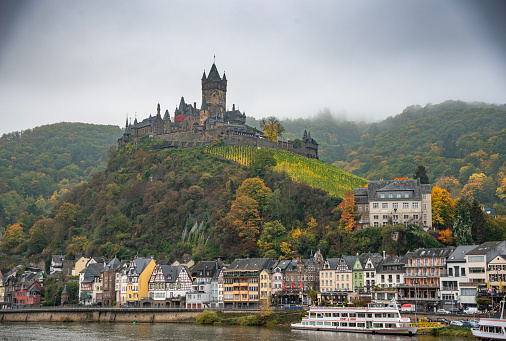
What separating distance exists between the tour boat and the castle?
74008 millimetres

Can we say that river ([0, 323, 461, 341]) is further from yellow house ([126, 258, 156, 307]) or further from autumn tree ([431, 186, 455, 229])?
autumn tree ([431, 186, 455, 229])

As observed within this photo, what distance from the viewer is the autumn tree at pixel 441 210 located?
98.6 metres

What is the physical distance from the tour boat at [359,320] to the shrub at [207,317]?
12510mm

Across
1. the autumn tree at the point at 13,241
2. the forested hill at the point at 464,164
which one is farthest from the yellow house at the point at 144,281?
the forested hill at the point at 464,164

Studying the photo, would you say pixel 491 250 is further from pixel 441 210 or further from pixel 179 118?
pixel 179 118

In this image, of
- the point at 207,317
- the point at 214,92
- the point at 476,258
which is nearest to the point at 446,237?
the point at 476,258

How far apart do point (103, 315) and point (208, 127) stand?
69986 millimetres

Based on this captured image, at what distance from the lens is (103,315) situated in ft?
312

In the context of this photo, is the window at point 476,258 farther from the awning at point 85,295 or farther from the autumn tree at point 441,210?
the awning at point 85,295

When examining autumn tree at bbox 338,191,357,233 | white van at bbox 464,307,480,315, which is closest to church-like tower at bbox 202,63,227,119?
autumn tree at bbox 338,191,357,233

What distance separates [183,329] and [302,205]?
1626 inches

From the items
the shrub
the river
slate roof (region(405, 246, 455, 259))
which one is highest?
slate roof (region(405, 246, 455, 259))

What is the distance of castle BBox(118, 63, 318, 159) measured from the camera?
151 m

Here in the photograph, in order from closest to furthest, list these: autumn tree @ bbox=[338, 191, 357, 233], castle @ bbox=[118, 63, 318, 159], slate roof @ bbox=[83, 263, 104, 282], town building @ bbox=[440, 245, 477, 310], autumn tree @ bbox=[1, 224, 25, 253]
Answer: town building @ bbox=[440, 245, 477, 310] < autumn tree @ bbox=[338, 191, 357, 233] < slate roof @ bbox=[83, 263, 104, 282] < autumn tree @ bbox=[1, 224, 25, 253] < castle @ bbox=[118, 63, 318, 159]
